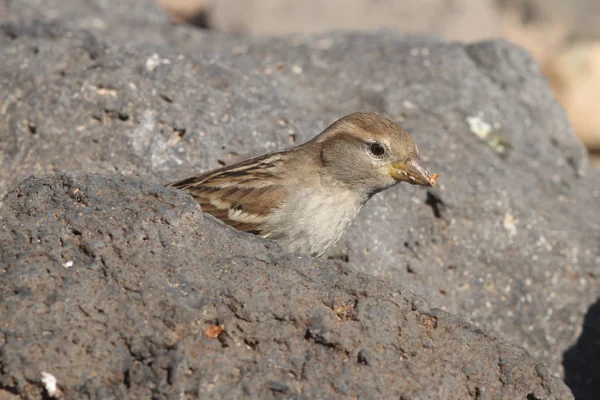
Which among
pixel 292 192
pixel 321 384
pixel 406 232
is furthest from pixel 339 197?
pixel 321 384

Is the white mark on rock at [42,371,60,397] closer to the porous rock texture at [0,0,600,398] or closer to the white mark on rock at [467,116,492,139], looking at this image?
the porous rock texture at [0,0,600,398]

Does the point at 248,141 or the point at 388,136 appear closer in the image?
the point at 388,136

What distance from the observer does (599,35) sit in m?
11.6

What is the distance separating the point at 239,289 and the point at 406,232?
6.96 feet

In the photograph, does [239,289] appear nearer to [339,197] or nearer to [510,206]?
[339,197]

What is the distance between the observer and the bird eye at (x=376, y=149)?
4.74 m

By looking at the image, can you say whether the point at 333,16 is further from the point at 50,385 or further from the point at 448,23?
the point at 50,385

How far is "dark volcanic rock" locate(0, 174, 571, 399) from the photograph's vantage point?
3105mm

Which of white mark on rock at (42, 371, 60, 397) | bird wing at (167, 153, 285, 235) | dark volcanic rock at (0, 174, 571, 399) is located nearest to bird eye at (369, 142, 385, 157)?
bird wing at (167, 153, 285, 235)

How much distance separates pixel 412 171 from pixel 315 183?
21.6 inches

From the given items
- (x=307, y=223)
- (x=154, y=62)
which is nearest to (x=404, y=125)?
(x=307, y=223)

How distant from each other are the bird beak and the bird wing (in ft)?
2.13

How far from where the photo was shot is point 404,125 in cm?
589

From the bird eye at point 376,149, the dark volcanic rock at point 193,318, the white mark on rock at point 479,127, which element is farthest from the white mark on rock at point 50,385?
the white mark on rock at point 479,127
